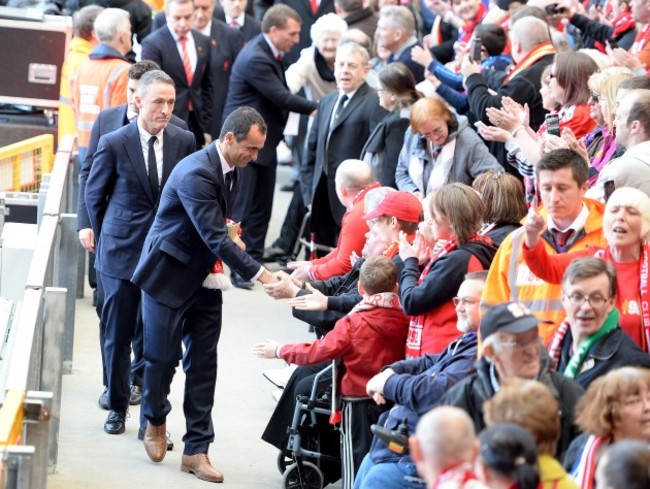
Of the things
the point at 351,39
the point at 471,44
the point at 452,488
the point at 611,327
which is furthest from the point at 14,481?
the point at 351,39

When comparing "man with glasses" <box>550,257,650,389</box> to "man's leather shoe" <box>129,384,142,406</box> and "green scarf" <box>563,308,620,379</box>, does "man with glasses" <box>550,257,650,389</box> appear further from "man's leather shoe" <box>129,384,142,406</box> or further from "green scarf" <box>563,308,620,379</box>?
"man's leather shoe" <box>129,384,142,406</box>

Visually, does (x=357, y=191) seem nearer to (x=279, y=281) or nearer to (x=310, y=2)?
(x=279, y=281)

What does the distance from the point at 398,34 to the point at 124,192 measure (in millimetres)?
3831

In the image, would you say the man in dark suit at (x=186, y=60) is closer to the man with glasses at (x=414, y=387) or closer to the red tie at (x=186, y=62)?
the red tie at (x=186, y=62)

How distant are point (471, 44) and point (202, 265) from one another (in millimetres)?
3486

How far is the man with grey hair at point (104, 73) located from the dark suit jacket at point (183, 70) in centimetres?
107

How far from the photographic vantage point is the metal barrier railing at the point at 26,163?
34.0ft

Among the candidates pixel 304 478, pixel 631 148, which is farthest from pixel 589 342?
pixel 304 478

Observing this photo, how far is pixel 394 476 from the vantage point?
240 inches

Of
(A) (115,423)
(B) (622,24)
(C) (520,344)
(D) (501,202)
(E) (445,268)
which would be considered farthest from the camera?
(B) (622,24)

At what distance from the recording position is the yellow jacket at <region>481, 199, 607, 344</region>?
6.09m

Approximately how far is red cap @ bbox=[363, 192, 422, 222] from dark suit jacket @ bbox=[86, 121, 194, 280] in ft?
4.20

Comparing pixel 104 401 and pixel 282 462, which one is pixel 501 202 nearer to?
pixel 282 462

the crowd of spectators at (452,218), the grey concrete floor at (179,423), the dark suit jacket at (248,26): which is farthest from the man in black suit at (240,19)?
the grey concrete floor at (179,423)
